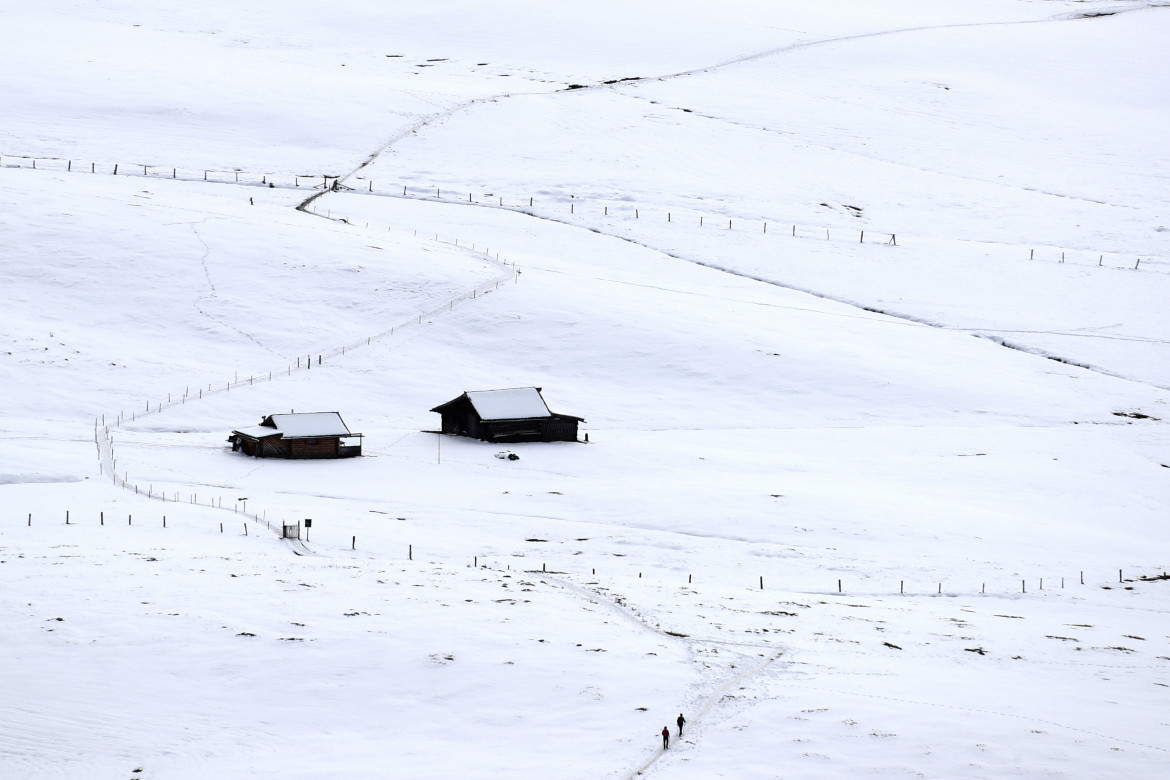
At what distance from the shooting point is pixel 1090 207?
91875mm

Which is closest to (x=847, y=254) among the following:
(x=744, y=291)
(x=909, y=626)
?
(x=744, y=291)

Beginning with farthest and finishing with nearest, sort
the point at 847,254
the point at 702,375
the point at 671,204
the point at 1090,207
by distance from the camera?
the point at 1090,207
the point at 671,204
the point at 847,254
the point at 702,375

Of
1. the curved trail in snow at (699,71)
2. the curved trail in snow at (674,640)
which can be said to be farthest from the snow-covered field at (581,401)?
the curved trail in snow at (699,71)

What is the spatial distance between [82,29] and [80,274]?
2608 inches

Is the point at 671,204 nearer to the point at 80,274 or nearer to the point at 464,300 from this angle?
the point at 464,300

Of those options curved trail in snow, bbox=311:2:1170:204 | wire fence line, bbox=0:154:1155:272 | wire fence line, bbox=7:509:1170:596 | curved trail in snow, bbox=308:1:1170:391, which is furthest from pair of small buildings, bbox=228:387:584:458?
wire fence line, bbox=0:154:1155:272

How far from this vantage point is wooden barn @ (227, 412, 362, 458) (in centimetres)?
4581

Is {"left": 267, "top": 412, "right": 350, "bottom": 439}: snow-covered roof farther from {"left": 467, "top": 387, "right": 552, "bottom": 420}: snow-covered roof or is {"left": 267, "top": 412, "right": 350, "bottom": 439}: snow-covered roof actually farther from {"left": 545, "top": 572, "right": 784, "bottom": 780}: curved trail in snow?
{"left": 545, "top": 572, "right": 784, "bottom": 780}: curved trail in snow

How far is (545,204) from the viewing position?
8269 centimetres

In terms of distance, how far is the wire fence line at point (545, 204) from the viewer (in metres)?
79.8

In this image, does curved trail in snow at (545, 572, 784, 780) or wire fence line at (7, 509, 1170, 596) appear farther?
wire fence line at (7, 509, 1170, 596)

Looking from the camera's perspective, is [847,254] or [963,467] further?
[847,254]

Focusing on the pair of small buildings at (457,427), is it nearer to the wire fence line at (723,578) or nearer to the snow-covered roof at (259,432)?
the snow-covered roof at (259,432)

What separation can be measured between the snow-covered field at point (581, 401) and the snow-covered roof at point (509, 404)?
141 cm
